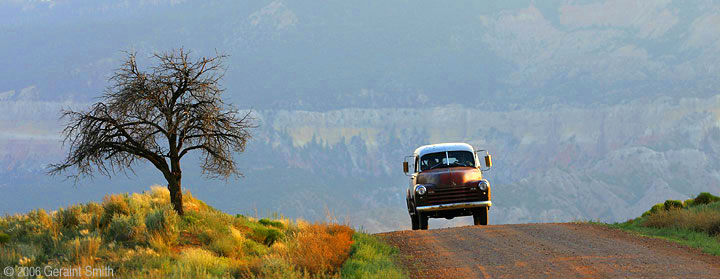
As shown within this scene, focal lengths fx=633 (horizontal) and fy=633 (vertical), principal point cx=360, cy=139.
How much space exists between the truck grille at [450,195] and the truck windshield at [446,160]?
123 cm

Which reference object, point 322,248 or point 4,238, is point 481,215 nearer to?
point 322,248

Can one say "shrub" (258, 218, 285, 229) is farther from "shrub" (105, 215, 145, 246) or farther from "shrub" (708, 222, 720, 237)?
"shrub" (708, 222, 720, 237)

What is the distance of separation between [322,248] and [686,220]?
11985 mm

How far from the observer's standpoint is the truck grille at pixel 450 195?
20.7 metres

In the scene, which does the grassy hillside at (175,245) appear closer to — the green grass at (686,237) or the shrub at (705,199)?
the green grass at (686,237)

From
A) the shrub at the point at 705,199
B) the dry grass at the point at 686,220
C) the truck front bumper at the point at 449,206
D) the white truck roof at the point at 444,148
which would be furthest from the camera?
the shrub at the point at 705,199

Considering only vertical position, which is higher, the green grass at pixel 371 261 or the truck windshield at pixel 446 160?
the truck windshield at pixel 446 160

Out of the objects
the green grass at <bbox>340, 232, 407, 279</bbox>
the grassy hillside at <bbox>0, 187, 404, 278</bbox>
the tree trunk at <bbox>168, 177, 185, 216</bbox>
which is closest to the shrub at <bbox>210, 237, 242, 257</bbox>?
the grassy hillside at <bbox>0, 187, 404, 278</bbox>

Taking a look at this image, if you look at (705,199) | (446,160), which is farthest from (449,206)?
(705,199)

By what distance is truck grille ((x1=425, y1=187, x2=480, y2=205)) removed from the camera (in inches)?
814

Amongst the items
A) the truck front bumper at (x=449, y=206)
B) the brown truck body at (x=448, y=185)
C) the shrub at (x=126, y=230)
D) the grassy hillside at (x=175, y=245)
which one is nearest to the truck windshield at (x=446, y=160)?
the brown truck body at (x=448, y=185)

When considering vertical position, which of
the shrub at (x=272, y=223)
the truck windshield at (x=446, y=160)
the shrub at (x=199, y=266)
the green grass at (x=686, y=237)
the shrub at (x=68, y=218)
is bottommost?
the green grass at (x=686, y=237)

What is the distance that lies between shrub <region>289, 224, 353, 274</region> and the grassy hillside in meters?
0.02

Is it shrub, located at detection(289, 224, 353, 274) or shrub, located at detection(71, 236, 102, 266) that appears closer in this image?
shrub, located at detection(289, 224, 353, 274)
